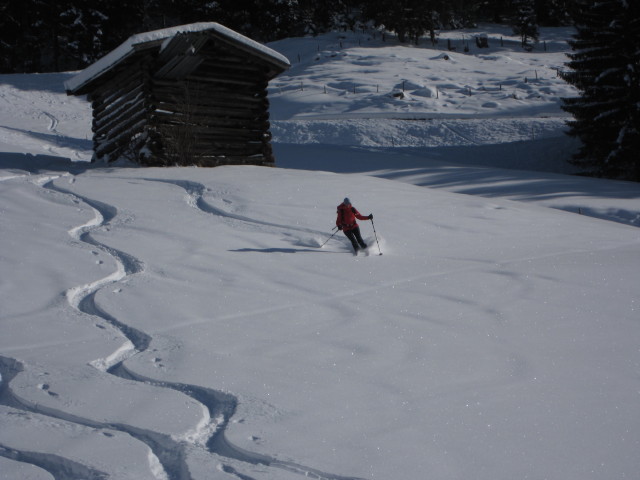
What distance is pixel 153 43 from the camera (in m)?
17.7

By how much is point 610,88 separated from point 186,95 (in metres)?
14.7

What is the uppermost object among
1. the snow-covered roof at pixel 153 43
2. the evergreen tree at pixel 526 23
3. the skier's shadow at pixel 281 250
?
the evergreen tree at pixel 526 23

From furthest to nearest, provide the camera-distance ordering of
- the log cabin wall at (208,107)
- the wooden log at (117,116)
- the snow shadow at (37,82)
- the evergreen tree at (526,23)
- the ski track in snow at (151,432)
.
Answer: the evergreen tree at (526,23) → the snow shadow at (37,82) → the wooden log at (117,116) → the log cabin wall at (208,107) → the ski track in snow at (151,432)

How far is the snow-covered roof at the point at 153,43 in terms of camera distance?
17531 millimetres

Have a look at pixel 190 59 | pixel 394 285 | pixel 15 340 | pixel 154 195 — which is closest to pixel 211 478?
pixel 15 340

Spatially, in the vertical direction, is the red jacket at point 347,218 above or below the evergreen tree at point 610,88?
below

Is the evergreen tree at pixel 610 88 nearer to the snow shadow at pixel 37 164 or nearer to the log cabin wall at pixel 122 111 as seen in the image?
the log cabin wall at pixel 122 111

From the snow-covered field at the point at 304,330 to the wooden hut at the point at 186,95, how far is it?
72.1 inches

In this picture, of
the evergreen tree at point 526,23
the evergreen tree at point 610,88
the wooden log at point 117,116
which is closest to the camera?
the wooden log at point 117,116

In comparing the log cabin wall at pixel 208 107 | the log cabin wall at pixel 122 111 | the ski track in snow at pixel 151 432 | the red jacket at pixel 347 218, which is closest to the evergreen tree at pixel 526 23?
the log cabin wall at pixel 208 107

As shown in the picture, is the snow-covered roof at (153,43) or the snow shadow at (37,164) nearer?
the snow-covered roof at (153,43)

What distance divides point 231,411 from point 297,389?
23.7 inches

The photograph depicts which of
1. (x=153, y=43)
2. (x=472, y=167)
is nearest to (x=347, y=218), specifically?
(x=153, y=43)

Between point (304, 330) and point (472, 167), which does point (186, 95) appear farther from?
point (304, 330)
